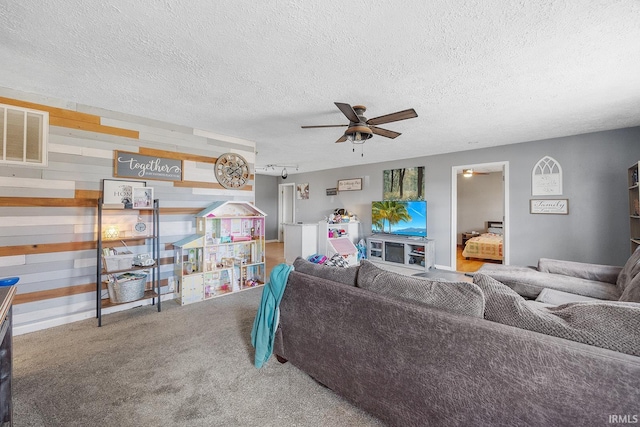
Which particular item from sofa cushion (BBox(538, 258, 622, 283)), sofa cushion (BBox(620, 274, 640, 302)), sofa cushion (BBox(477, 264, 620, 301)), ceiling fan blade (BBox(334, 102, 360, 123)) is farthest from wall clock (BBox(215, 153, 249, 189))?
sofa cushion (BBox(620, 274, 640, 302))

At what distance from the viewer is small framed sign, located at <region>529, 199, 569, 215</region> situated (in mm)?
4246

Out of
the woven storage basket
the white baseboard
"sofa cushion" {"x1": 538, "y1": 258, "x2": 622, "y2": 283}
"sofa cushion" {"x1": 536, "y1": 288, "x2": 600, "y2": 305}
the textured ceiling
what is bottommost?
the white baseboard

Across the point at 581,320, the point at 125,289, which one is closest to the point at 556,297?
the point at 581,320

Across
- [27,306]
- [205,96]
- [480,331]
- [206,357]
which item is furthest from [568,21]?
[27,306]

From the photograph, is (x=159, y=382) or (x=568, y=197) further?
(x=568, y=197)

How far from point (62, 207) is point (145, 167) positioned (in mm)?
916

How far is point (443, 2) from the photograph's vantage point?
1.54 metres

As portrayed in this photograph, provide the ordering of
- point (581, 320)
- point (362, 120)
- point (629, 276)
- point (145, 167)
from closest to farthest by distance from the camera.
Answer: point (581, 320), point (629, 276), point (362, 120), point (145, 167)

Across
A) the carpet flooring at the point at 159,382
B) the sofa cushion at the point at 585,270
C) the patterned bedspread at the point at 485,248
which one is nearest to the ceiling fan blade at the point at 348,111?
the carpet flooring at the point at 159,382

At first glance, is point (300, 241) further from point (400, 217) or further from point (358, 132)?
point (358, 132)

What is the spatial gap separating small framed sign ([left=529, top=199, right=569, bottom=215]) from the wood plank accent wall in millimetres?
5796

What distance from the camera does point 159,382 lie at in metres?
1.90

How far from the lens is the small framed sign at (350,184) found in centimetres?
699

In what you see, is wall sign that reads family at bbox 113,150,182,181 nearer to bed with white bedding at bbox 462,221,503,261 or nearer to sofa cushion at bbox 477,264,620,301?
sofa cushion at bbox 477,264,620,301
